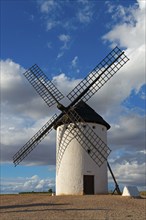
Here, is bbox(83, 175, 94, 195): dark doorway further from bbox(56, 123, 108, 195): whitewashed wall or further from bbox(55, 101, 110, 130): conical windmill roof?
bbox(55, 101, 110, 130): conical windmill roof

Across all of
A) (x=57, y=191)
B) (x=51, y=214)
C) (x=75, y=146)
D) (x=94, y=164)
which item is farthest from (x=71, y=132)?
(x=51, y=214)

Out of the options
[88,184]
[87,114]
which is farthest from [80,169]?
[87,114]

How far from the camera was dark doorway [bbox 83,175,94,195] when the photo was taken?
3019cm

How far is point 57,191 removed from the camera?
104ft

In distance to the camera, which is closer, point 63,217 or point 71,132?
point 63,217

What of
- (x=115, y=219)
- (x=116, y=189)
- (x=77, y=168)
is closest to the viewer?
(x=115, y=219)

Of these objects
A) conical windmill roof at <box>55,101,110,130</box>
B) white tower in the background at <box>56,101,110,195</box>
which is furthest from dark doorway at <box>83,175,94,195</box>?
conical windmill roof at <box>55,101,110,130</box>

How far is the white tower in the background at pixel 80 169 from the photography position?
1188 inches

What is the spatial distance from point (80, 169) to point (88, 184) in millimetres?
1384

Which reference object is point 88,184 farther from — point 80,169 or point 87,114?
point 87,114

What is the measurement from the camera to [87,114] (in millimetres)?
31125

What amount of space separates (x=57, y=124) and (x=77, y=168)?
425 cm

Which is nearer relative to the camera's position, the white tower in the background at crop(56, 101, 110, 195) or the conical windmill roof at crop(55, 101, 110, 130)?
the white tower in the background at crop(56, 101, 110, 195)

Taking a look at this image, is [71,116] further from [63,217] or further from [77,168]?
[63,217]
